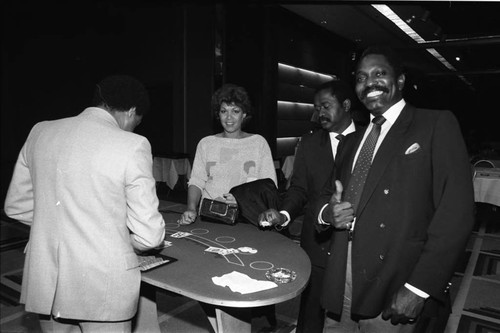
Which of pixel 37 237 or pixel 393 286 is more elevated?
pixel 37 237

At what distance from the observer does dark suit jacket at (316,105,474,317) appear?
3.79ft

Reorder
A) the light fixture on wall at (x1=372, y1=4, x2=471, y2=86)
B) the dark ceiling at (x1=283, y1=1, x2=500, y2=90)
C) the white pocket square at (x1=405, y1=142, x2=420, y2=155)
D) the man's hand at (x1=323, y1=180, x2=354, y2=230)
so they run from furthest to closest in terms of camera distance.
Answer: the light fixture on wall at (x1=372, y1=4, x2=471, y2=86), the dark ceiling at (x1=283, y1=1, x2=500, y2=90), the man's hand at (x1=323, y1=180, x2=354, y2=230), the white pocket square at (x1=405, y1=142, x2=420, y2=155)

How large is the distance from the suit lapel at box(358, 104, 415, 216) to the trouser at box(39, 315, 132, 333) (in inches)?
40.1

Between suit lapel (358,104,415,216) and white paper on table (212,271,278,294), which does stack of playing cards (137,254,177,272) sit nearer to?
white paper on table (212,271,278,294)

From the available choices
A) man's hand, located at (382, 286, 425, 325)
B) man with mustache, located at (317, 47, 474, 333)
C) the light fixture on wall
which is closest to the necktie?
man with mustache, located at (317, 47, 474, 333)

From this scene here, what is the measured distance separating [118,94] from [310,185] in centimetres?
112

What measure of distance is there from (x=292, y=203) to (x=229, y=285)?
29.2 inches

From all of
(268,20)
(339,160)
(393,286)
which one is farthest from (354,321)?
(268,20)

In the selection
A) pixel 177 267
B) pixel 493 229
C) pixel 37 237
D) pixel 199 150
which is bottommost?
pixel 493 229

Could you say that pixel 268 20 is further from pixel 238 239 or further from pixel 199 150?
pixel 238 239

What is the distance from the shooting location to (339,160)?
5.34 ft

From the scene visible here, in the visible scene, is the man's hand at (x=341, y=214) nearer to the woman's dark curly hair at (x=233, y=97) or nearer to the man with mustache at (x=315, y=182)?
the man with mustache at (x=315, y=182)

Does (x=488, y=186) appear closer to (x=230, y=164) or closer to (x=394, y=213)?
(x=230, y=164)

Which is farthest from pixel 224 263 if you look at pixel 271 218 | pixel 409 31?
pixel 409 31
